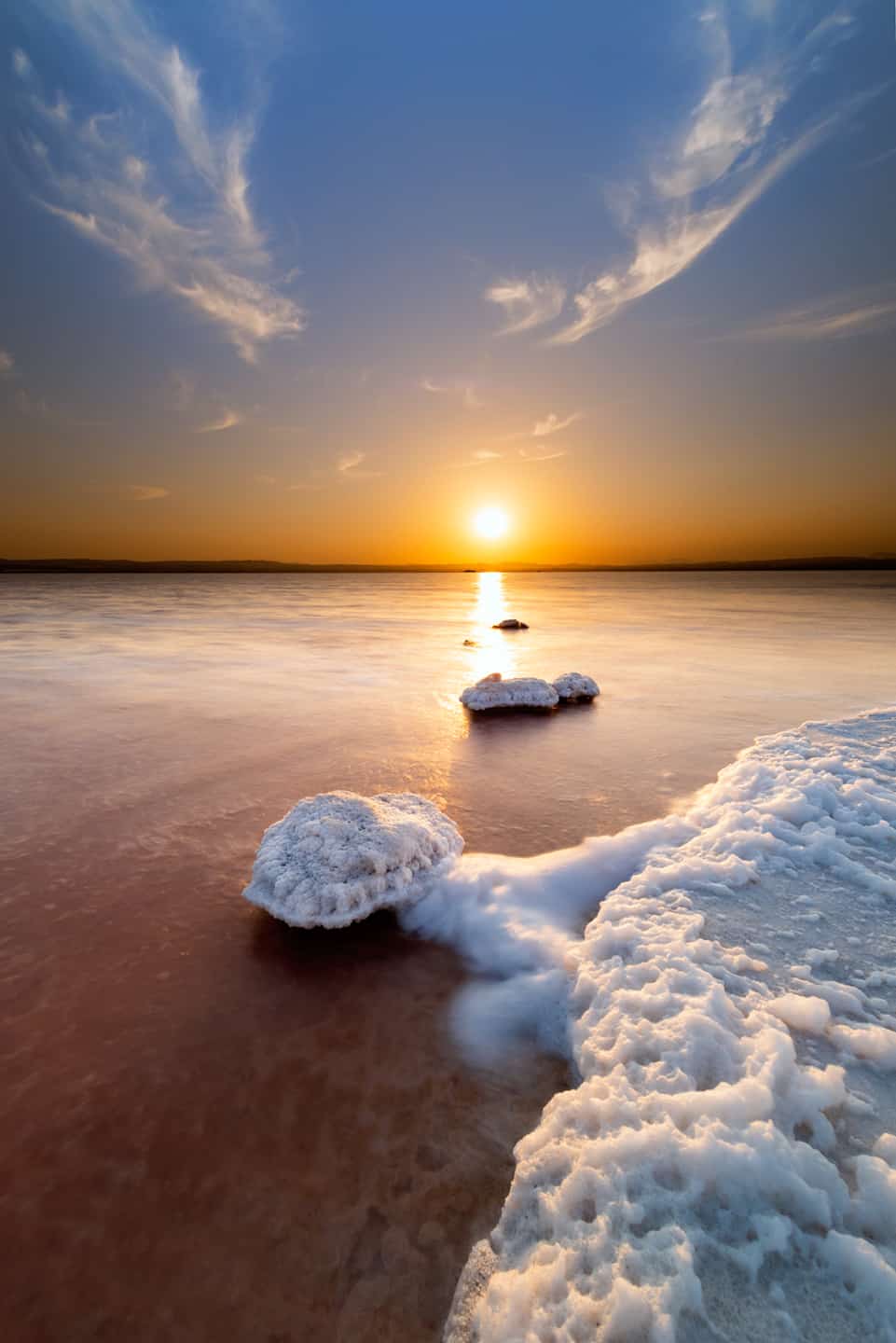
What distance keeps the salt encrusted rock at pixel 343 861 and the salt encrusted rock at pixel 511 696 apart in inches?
190

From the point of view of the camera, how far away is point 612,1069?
7.82 feet

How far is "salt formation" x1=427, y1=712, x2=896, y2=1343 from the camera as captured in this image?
1602 millimetres

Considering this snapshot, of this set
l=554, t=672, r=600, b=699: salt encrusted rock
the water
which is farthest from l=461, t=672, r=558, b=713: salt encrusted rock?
the water

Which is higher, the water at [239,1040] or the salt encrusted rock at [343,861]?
the salt encrusted rock at [343,861]

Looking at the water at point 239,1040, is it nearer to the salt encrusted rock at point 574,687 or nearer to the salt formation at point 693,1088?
the salt formation at point 693,1088

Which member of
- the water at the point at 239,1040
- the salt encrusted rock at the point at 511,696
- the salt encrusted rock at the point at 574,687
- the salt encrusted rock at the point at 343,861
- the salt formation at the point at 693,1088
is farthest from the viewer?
the salt encrusted rock at the point at 574,687

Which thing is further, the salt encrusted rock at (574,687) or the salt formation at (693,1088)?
the salt encrusted rock at (574,687)

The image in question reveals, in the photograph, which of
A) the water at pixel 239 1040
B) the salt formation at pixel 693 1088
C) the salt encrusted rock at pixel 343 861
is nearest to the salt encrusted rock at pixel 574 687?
the water at pixel 239 1040

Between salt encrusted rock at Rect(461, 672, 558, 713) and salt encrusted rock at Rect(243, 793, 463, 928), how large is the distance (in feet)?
15.8

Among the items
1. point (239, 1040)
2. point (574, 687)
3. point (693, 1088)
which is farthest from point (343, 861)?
point (574, 687)

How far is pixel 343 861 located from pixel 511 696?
19.1ft

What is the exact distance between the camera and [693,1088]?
7.29 feet

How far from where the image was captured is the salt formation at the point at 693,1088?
5.25 feet

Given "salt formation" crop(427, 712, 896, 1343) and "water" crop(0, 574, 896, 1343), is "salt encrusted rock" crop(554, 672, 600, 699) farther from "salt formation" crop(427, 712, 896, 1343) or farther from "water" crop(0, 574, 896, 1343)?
"salt formation" crop(427, 712, 896, 1343)
